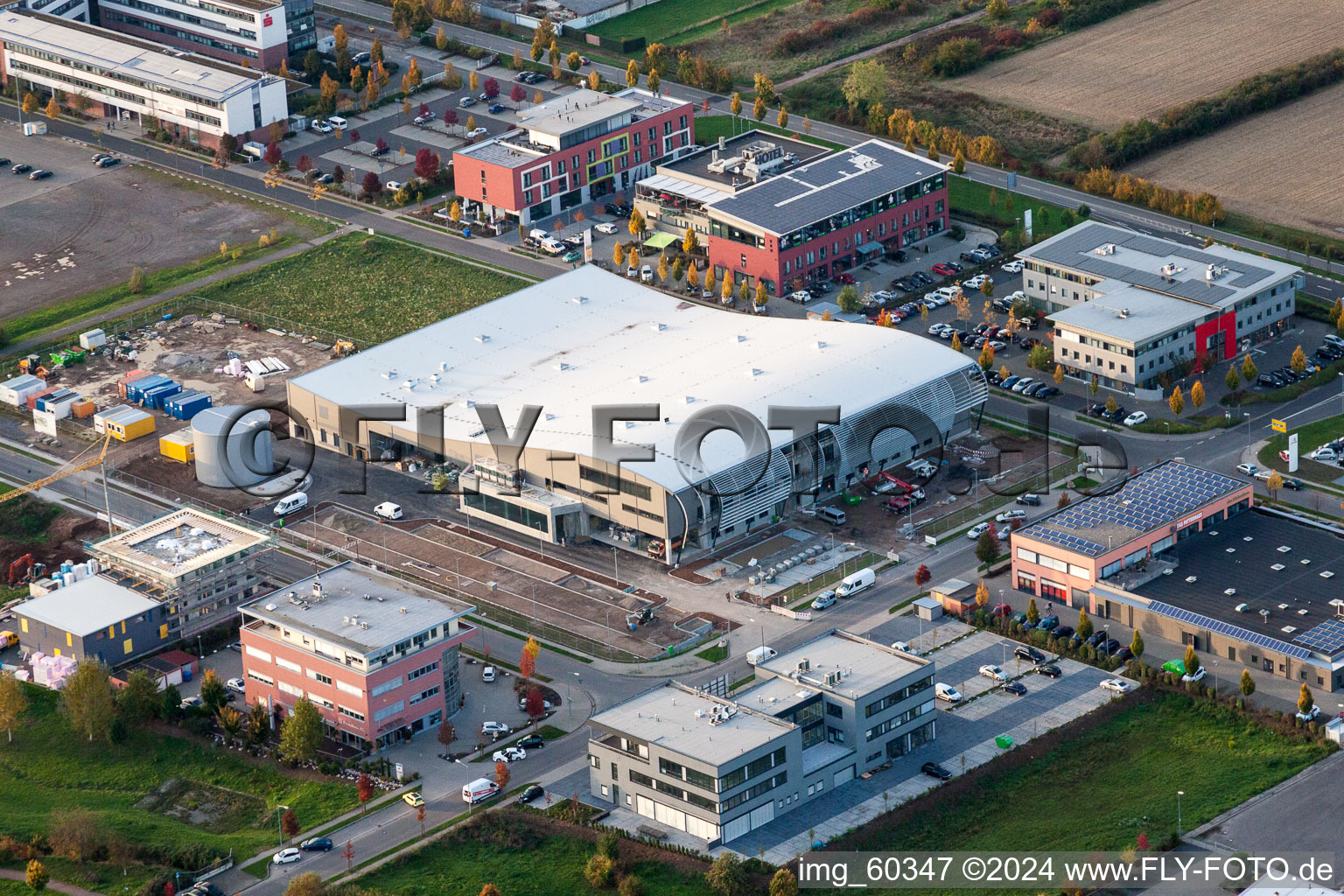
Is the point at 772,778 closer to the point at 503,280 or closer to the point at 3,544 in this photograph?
the point at 3,544

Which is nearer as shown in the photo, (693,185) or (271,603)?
(271,603)

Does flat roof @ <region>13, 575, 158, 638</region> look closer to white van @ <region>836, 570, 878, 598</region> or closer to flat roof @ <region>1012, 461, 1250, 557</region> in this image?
white van @ <region>836, 570, 878, 598</region>

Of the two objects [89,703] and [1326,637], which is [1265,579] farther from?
[89,703]

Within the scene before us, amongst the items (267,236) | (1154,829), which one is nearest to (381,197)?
(267,236)

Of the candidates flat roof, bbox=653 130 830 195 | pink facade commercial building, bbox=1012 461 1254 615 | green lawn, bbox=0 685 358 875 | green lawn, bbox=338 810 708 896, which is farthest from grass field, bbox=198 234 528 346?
green lawn, bbox=338 810 708 896

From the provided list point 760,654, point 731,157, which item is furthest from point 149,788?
point 731,157

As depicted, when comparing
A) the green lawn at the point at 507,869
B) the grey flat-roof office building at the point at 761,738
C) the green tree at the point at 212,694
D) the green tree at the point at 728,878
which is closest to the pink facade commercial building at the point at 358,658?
the green tree at the point at 212,694
